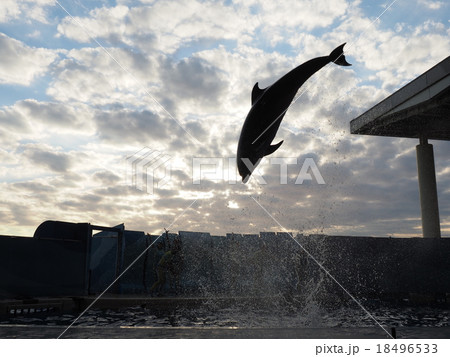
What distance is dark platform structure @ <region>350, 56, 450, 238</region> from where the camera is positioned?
23031mm

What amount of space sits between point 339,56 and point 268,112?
78.7 inches

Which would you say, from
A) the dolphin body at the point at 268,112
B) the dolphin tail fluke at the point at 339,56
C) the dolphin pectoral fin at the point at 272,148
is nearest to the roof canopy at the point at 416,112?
the dolphin tail fluke at the point at 339,56

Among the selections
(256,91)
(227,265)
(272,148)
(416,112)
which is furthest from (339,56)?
(416,112)

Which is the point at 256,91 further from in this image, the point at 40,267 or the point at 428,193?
the point at 428,193

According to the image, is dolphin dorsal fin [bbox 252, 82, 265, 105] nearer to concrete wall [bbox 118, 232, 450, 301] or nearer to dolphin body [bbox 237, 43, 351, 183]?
dolphin body [bbox 237, 43, 351, 183]

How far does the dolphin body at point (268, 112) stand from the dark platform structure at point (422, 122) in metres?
16.4

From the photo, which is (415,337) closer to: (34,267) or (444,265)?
(34,267)

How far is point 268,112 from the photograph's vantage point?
927 centimetres

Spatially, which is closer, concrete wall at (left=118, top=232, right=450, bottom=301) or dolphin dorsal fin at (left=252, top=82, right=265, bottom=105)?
dolphin dorsal fin at (left=252, top=82, right=265, bottom=105)

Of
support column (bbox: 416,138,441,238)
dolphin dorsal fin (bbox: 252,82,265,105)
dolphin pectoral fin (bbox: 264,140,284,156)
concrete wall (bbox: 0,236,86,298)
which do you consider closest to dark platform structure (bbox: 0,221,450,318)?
concrete wall (bbox: 0,236,86,298)

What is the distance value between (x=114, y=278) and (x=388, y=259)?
42.7ft

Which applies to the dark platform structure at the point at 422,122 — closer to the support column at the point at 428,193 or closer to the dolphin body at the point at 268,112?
the support column at the point at 428,193

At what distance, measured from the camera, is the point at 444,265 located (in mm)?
20250

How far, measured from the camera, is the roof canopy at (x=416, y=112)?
22125mm
